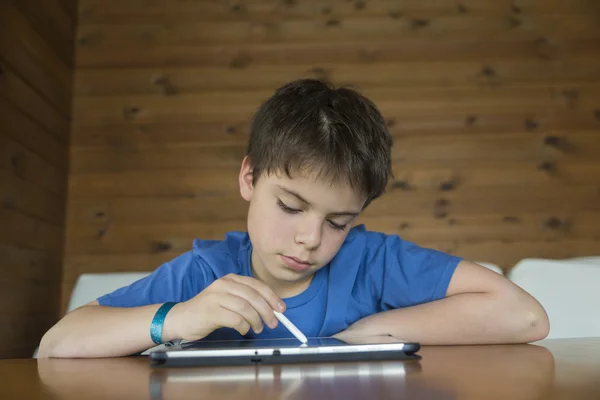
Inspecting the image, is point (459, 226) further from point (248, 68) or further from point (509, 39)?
point (248, 68)

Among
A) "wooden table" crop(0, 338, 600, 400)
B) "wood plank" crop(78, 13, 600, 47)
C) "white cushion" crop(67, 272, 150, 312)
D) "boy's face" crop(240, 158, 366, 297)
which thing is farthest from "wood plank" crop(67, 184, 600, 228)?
"wooden table" crop(0, 338, 600, 400)

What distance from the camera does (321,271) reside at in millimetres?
1281

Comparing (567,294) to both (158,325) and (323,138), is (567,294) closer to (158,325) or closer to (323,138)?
(323,138)

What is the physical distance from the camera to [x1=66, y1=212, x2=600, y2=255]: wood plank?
8.58 ft

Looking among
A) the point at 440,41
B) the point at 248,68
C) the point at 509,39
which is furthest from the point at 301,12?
the point at 509,39

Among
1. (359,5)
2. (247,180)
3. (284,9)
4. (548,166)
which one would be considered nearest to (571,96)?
(548,166)

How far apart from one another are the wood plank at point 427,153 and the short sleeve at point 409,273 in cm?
145

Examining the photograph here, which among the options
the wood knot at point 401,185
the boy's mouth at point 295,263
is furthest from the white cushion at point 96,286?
the boy's mouth at point 295,263

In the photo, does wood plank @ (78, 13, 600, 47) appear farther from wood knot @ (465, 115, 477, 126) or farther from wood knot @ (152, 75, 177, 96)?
wood knot @ (465, 115, 477, 126)

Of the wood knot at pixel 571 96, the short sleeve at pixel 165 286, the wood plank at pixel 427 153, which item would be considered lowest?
the short sleeve at pixel 165 286

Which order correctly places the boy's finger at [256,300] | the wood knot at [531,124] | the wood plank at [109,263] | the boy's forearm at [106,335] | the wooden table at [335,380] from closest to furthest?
1. the wooden table at [335,380]
2. the boy's finger at [256,300]
3. the boy's forearm at [106,335]
4. the wood plank at [109,263]
5. the wood knot at [531,124]

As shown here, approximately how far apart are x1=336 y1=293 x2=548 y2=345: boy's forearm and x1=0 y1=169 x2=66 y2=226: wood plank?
56.4 inches

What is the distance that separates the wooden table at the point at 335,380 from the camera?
0.45 m

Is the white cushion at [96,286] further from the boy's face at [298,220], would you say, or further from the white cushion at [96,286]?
the boy's face at [298,220]
